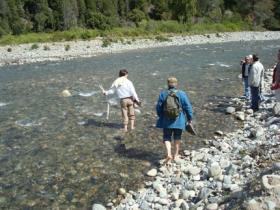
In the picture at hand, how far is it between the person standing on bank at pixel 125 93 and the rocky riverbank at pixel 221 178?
288 cm

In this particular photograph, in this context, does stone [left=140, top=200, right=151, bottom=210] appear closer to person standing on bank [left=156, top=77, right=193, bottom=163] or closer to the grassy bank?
person standing on bank [left=156, top=77, right=193, bottom=163]

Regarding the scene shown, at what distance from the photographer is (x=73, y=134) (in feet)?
45.5

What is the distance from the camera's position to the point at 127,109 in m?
14.0

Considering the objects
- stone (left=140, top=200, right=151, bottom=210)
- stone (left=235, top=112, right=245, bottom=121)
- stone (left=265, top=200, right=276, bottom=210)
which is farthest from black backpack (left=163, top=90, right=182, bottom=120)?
stone (left=235, top=112, right=245, bottom=121)

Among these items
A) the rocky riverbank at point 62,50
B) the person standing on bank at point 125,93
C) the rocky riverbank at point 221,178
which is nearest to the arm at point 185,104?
the rocky riverbank at point 221,178

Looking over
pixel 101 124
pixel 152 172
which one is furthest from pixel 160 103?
pixel 101 124

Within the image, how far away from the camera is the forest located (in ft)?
272

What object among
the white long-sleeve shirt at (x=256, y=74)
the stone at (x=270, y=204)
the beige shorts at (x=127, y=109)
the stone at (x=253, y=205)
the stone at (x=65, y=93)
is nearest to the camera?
the stone at (x=270, y=204)

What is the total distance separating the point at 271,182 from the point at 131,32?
67.2 m

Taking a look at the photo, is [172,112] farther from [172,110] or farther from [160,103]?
[160,103]

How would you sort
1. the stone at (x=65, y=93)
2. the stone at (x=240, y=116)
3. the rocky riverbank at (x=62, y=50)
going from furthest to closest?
the rocky riverbank at (x=62, y=50)
the stone at (x=65, y=93)
the stone at (x=240, y=116)

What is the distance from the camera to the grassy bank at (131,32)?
6378 cm

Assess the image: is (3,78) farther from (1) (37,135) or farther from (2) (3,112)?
(1) (37,135)

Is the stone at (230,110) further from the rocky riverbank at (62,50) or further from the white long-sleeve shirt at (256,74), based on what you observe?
the rocky riverbank at (62,50)
